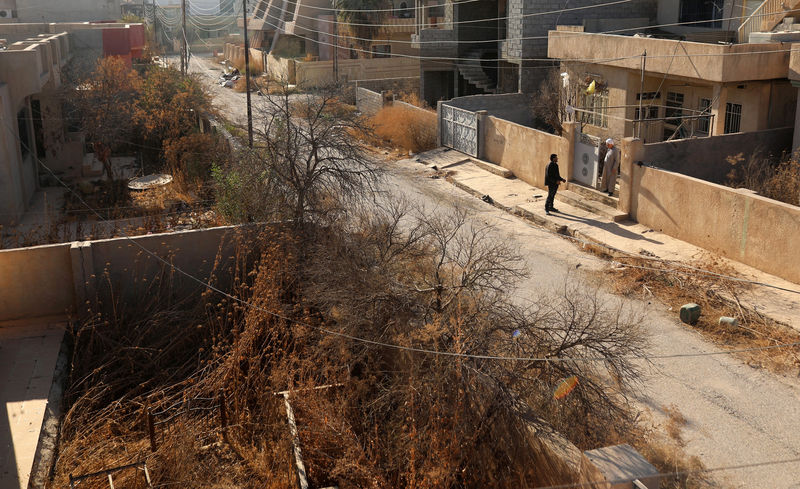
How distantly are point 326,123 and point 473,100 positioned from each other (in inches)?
515

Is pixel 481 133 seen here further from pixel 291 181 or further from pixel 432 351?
pixel 432 351

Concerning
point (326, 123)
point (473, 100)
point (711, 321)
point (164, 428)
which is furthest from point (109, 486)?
point (473, 100)

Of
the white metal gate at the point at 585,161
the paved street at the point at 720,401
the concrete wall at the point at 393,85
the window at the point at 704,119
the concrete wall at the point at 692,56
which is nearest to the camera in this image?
the paved street at the point at 720,401

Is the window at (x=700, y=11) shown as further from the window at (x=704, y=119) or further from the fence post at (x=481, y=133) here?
the fence post at (x=481, y=133)

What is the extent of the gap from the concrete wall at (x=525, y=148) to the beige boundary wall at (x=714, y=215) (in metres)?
2.56

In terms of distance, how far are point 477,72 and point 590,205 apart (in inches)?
640

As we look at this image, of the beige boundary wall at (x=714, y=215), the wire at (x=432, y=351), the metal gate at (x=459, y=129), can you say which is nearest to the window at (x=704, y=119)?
the beige boundary wall at (x=714, y=215)

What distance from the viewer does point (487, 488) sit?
754 centimetres

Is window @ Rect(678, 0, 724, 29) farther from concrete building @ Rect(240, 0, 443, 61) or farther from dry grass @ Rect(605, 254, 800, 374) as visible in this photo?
dry grass @ Rect(605, 254, 800, 374)

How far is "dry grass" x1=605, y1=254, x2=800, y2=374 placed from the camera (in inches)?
451

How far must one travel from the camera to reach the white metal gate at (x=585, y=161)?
1919 cm

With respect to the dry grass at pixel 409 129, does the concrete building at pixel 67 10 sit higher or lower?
higher

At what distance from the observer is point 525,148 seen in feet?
71.2

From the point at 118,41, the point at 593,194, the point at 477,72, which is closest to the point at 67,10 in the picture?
the point at 118,41
